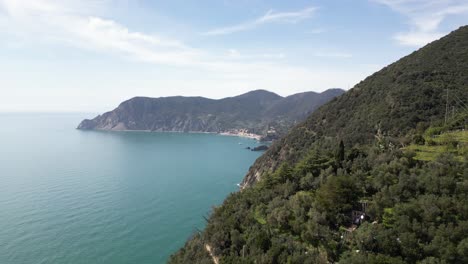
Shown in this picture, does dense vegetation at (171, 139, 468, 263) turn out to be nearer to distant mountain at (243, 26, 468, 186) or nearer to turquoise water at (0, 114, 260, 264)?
turquoise water at (0, 114, 260, 264)

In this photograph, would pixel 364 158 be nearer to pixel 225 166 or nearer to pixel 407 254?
pixel 407 254

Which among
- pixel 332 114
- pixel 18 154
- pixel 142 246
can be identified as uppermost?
pixel 332 114

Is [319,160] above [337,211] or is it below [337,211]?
above

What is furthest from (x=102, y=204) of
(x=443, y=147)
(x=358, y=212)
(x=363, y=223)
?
(x=443, y=147)

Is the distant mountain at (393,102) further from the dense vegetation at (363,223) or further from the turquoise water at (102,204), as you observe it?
the dense vegetation at (363,223)

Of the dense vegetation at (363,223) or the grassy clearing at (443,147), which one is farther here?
the grassy clearing at (443,147)

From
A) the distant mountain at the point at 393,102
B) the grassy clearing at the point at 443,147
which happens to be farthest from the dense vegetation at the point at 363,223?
the distant mountain at the point at 393,102

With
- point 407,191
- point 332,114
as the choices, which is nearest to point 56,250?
point 407,191

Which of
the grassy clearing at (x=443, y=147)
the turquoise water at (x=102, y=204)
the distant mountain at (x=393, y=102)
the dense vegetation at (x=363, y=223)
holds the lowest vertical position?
the turquoise water at (x=102, y=204)
